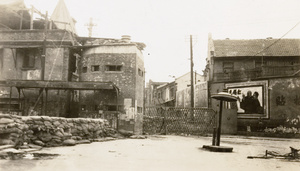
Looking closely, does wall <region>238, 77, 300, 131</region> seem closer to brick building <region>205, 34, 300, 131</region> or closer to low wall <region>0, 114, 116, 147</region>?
brick building <region>205, 34, 300, 131</region>

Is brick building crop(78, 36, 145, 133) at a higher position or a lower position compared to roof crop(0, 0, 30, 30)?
lower

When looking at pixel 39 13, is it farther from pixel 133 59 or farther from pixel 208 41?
pixel 208 41

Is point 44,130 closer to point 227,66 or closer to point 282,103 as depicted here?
point 282,103

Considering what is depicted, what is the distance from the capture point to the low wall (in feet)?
28.5

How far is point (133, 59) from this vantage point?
24.8 metres

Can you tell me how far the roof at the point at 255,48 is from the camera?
33.1 meters

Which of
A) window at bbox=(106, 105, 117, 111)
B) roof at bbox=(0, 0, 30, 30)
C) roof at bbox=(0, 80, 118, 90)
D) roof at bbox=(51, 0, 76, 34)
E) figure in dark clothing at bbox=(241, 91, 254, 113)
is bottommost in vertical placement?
window at bbox=(106, 105, 117, 111)

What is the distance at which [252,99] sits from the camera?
2573 cm

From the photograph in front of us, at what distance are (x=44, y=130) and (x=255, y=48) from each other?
29779mm

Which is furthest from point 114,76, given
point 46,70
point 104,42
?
point 46,70

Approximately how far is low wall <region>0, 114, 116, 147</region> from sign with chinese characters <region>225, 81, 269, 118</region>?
16713mm

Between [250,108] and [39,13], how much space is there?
22379 mm

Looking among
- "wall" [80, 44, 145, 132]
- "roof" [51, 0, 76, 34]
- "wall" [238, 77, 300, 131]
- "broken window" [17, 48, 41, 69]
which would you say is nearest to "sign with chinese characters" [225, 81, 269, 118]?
"wall" [238, 77, 300, 131]

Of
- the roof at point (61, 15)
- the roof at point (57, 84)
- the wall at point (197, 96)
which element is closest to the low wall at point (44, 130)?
the roof at point (57, 84)
